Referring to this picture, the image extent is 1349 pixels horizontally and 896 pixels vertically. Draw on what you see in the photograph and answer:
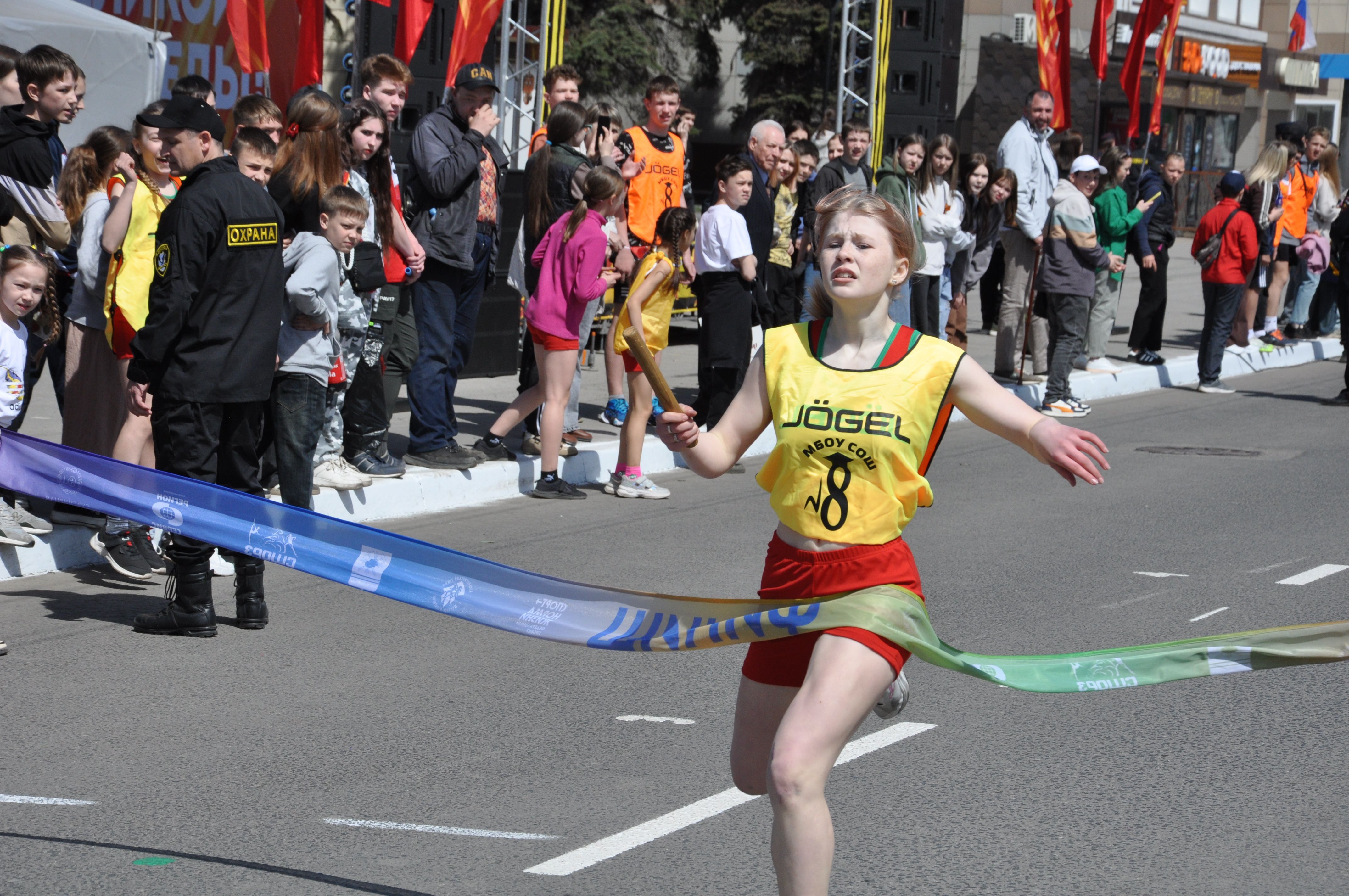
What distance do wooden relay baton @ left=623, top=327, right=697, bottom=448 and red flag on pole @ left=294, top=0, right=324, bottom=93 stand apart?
30.4 feet

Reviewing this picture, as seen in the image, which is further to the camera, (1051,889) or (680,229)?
(680,229)

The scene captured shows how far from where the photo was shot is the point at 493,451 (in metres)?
9.77

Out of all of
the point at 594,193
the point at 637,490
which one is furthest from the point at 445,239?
the point at 637,490

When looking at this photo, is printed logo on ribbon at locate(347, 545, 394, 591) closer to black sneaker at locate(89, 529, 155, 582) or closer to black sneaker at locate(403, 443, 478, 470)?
black sneaker at locate(89, 529, 155, 582)

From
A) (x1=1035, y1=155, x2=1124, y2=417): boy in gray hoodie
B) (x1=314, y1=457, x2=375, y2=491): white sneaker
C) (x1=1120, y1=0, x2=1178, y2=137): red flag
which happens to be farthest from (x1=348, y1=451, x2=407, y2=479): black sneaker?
(x1=1120, y1=0, x2=1178, y2=137): red flag

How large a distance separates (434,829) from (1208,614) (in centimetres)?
410

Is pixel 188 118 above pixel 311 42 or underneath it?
underneath

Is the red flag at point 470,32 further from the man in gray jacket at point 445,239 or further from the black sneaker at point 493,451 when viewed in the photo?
the black sneaker at point 493,451

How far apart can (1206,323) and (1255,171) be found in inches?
74.2

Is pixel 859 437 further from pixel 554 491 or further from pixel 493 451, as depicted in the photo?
pixel 493 451

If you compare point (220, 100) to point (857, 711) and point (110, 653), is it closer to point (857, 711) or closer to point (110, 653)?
point (110, 653)

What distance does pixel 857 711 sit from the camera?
134 inches

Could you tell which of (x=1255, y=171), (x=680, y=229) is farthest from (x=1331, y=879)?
(x=1255, y=171)

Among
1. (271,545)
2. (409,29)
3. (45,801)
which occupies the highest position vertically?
(409,29)
